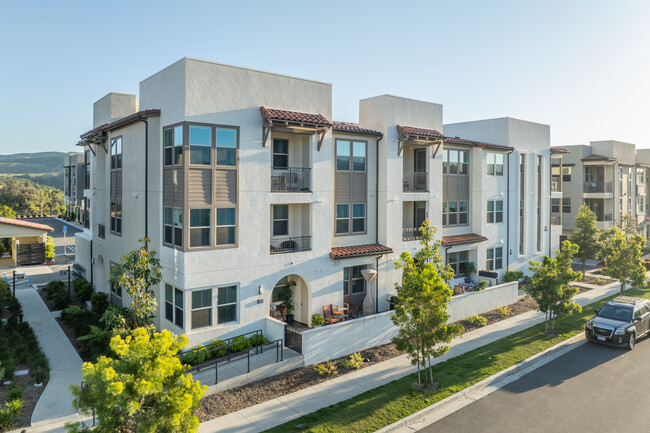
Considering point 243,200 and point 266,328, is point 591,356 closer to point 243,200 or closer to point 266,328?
point 266,328

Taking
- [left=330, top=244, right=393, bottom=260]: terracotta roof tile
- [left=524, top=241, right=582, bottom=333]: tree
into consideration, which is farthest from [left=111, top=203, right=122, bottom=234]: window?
[left=524, top=241, right=582, bottom=333]: tree

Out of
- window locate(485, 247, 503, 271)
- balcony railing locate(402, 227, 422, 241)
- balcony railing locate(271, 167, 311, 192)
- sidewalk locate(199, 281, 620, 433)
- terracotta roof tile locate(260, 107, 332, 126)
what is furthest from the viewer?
window locate(485, 247, 503, 271)

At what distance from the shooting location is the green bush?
97.8ft

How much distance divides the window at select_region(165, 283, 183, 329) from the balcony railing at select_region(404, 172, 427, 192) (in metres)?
13.9

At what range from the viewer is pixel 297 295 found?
21000mm

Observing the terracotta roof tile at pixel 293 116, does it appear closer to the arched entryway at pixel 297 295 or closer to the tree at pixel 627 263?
the arched entryway at pixel 297 295

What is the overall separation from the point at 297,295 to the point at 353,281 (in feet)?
10.6

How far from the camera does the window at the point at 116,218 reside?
2183cm

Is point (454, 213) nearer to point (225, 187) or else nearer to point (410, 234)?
point (410, 234)

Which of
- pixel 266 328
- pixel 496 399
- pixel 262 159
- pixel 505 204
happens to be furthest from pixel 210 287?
pixel 505 204

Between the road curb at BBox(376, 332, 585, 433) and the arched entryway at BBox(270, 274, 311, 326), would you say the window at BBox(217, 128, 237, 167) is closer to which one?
the arched entryway at BBox(270, 274, 311, 326)

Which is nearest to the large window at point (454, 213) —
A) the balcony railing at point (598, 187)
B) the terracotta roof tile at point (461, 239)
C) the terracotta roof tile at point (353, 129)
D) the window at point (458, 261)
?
the terracotta roof tile at point (461, 239)

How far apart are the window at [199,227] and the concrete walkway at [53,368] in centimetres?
607

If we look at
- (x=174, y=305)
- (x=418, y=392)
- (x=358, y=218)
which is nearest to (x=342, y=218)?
(x=358, y=218)
